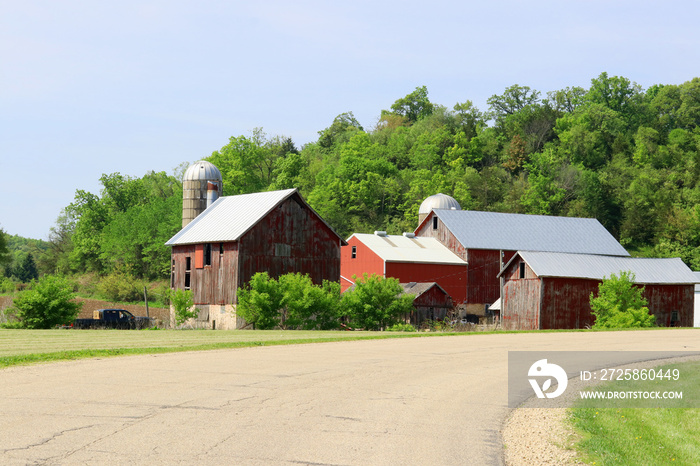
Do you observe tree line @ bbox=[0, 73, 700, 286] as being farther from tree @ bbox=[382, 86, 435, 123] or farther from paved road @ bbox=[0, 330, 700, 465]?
paved road @ bbox=[0, 330, 700, 465]

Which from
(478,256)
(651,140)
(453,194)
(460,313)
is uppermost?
(651,140)

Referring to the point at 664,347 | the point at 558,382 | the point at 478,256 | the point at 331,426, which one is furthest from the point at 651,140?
the point at 331,426

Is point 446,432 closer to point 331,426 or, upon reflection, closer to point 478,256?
point 331,426

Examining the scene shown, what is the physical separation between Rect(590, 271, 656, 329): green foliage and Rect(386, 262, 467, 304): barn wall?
15.8 metres

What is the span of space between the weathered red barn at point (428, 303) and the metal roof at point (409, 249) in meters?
7.14

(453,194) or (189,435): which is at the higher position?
(453,194)

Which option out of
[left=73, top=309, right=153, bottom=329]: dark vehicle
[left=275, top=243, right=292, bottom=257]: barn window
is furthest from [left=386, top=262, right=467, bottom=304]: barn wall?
[left=73, top=309, right=153, bottom=329]: dark vehicle

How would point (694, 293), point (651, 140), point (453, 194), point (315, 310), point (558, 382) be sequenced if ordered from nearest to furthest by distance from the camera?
1. point (558, 382)
2. point (315, 310)
3. point (694, 293)
4. point (453, 194)
5. point (651, 140)

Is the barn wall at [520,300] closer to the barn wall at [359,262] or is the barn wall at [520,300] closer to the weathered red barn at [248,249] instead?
the barn wall at [359,262]

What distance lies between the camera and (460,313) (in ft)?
217

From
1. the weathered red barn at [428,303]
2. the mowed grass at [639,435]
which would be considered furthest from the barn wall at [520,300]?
the mowed grass at [639,435]

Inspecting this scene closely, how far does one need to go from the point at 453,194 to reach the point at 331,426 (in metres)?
89.8

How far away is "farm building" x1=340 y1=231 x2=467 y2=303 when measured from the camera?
6619cm

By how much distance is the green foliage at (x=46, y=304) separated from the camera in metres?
42.5
